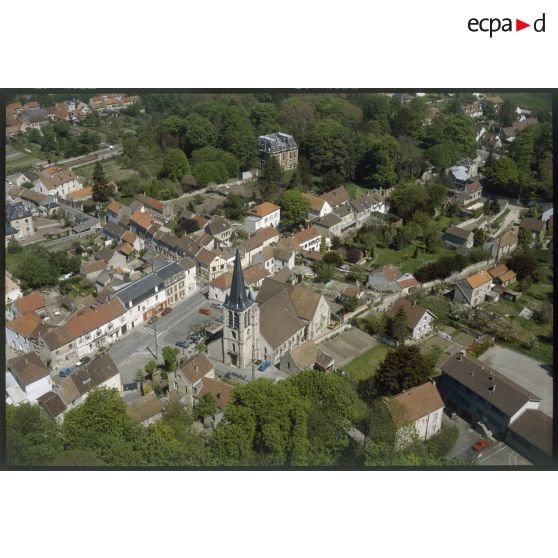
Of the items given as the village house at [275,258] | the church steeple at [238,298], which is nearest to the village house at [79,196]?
the village house at [275,258]

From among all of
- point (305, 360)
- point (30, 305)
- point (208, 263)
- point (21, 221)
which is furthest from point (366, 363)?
point (21, 221)

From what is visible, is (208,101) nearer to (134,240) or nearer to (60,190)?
(60,190)

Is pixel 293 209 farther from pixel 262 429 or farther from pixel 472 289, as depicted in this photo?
pixel 262 429

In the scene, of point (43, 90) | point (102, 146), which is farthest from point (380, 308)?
point (102, 146)

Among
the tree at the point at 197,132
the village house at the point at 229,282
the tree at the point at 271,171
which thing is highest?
the tree at the point at 197,132

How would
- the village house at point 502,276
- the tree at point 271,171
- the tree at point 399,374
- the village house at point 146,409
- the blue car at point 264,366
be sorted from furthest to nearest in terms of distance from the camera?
the tree at point 271,171 < the village house at point 502,276 < the blue car at point 264,366 < the tree at point 399,374 < the village house at point 146,409

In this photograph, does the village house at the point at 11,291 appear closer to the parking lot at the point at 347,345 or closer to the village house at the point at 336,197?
the parking lot at the point at 347,345
